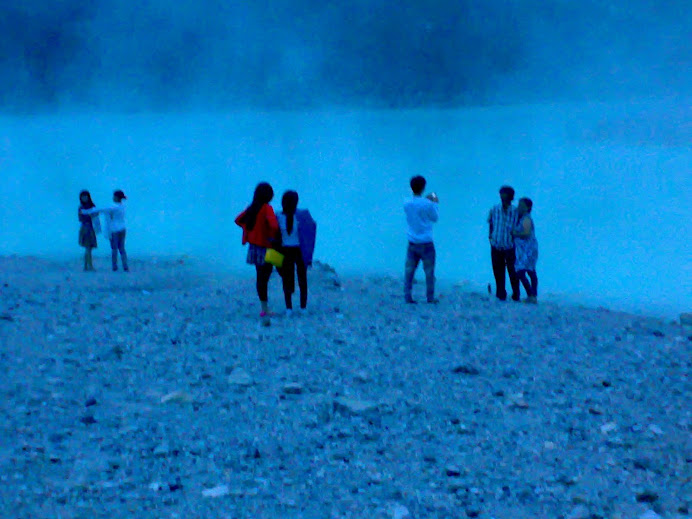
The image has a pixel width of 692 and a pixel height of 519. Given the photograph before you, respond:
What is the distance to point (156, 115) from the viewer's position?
397ft

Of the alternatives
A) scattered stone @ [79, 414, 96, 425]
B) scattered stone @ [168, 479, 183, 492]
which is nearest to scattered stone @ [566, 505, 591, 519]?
scattered stone @ [168, 479, 183, 492]

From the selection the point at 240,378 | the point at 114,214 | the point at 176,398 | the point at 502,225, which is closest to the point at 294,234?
the point at 240,378

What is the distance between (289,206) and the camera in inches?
382

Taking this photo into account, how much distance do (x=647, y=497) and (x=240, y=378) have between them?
327cm

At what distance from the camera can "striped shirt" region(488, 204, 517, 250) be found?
443 inches

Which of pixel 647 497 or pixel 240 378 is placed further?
pixel 240 378

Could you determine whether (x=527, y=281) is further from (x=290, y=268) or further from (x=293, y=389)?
(x=293, y=389)

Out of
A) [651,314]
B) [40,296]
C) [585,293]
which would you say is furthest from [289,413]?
[585,293]

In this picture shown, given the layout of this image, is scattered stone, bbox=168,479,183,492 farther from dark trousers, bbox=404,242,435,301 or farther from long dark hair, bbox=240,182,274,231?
dark trousers, bbox=404,242,435,301

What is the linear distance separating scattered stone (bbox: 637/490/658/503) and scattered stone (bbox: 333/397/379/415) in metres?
1.95

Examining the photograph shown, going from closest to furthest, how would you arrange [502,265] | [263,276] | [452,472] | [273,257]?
[452,472], [273,257], [263,276], [502,265]

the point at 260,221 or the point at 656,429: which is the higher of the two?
the point at 260,221

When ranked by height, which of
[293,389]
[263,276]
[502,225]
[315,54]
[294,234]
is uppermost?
[315,54]

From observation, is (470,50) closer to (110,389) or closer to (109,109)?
(109,109)
